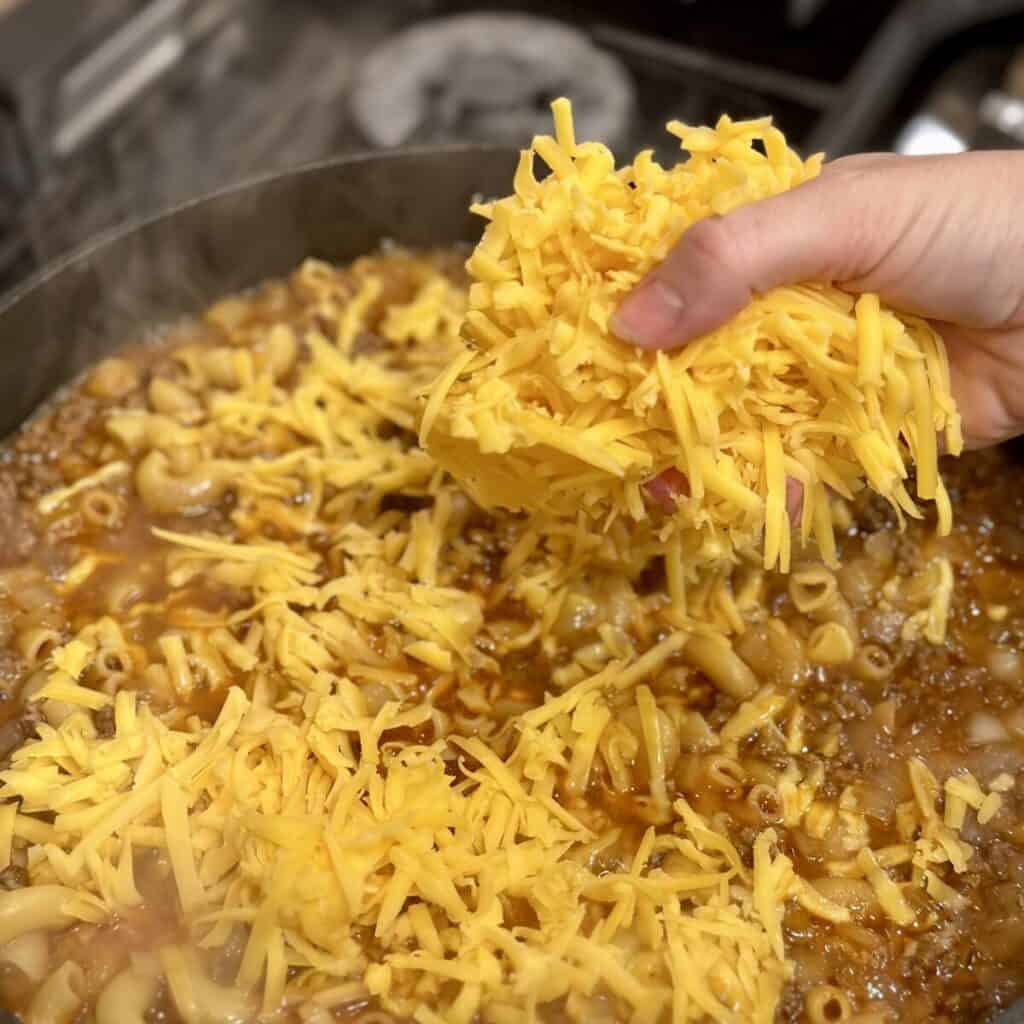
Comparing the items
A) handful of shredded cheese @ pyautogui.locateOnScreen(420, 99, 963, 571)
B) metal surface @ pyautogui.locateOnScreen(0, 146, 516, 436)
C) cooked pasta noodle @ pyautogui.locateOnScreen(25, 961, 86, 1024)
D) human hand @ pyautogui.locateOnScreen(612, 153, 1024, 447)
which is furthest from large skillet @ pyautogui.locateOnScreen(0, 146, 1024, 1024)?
cooked pasta noodle @ pyautogui.locateOnScreen(25, 961, 86, 1024)

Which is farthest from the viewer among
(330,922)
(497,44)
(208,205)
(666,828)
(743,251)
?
(497,44)

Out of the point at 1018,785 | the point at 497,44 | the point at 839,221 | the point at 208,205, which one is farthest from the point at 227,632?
the point at 497,44

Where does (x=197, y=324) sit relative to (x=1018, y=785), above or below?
above

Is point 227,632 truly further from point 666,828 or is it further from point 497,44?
point 497,44

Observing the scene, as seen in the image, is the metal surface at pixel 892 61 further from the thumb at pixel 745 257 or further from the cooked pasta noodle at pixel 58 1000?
the cooked pasta noodle at pixel 58 1000

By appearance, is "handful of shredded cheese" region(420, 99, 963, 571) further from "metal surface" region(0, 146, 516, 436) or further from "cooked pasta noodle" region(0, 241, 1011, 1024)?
"metal surface" region(0, 146, 516, 436)

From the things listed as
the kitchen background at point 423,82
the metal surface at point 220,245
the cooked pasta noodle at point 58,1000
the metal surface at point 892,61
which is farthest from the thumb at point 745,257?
the kitchen background at point 423,82
